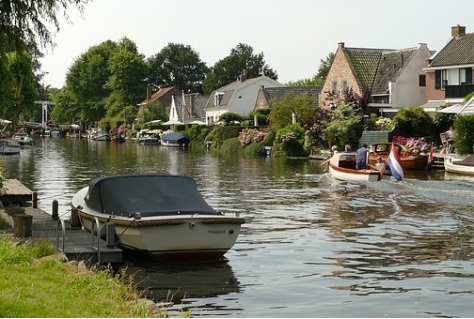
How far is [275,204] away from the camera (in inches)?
1267

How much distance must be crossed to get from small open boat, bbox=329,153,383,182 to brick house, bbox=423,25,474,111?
70.8 feet

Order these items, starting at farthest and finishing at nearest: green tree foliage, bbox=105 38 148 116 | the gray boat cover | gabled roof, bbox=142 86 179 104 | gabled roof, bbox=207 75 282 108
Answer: gabled roof, bbox=142 86 179 104
green tree foliage, bbox=105 38 148 116
gabled roof, bbox=207 75 282 108
the gray boat cover

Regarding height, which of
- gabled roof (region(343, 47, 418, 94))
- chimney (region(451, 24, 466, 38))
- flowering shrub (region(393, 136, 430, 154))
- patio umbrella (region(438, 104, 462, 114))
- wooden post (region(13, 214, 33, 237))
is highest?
chimney (region(451, 24, 466, 38))

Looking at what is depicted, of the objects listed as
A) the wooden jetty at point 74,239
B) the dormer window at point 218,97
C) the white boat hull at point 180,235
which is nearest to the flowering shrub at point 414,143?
the wooden jetty at point 74,239

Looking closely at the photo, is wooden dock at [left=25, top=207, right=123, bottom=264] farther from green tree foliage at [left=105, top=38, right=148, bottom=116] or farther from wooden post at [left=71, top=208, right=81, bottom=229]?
green tree foliage at [left=105, top=38, right=148, bottom=116]

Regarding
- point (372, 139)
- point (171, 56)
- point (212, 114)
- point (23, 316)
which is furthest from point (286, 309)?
point (171, 56)

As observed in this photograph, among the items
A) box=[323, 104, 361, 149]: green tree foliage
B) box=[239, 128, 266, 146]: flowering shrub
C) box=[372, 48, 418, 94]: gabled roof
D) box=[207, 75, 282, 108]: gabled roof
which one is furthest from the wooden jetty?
box=[207, 75, 282, 108]: gabled roof

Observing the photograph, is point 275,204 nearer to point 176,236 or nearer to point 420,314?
point 176,236

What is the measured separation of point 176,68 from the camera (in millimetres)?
168000

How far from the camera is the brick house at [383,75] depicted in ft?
242

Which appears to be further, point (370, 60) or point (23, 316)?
point (370, 60)

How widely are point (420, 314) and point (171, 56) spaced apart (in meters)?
156

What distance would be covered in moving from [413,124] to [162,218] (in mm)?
44677

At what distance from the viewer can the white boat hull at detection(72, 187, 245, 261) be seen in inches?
730
